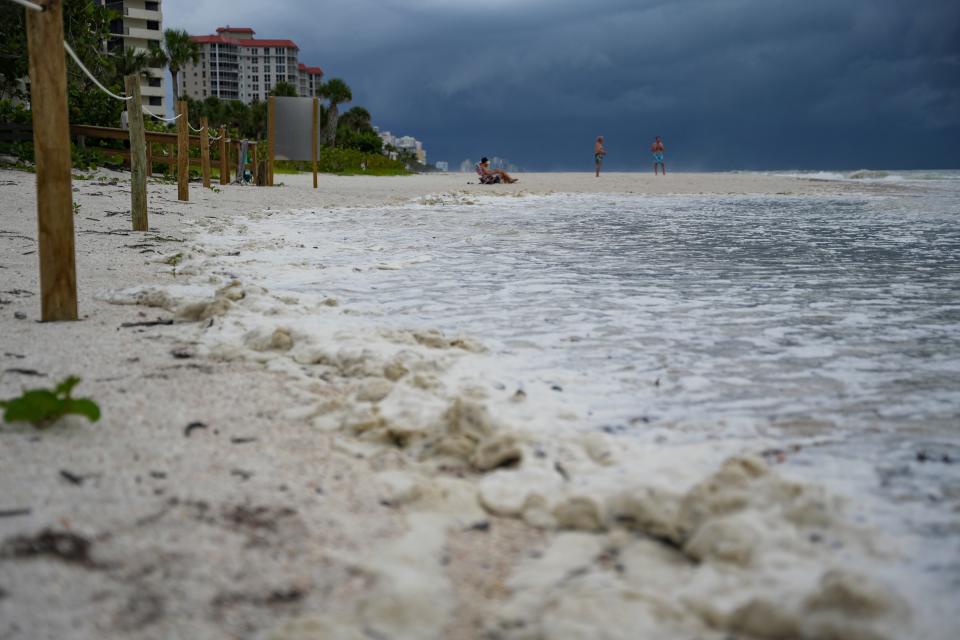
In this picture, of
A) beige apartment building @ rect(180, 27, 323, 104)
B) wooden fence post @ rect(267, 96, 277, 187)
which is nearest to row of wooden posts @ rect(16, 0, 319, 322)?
wooden fence post @ rect(267, 96, 277, 187)

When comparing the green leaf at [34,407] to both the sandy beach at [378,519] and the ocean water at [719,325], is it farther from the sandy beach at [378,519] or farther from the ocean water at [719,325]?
the ocean water at [719,325]

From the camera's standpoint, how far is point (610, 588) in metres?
1.95

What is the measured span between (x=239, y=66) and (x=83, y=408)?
181 meters

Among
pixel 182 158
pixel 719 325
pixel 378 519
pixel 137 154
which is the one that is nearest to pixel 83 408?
pixel 378 519

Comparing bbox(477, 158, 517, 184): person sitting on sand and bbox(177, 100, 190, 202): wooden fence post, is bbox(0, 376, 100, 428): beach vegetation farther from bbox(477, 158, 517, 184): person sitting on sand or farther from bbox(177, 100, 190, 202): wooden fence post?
bbox(477, 158, 517, 184): person sitting on sand

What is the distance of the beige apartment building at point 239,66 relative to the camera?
534ft

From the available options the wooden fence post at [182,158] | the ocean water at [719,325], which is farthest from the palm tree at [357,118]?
the ocean water at [719,325]

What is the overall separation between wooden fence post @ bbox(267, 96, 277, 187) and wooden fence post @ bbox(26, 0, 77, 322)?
18.1 m

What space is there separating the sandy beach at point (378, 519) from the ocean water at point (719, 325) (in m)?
0.22

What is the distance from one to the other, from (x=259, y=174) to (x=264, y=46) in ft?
524

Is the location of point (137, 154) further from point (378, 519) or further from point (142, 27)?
point (142, 27)

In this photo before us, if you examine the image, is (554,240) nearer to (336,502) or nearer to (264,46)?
(336,502)

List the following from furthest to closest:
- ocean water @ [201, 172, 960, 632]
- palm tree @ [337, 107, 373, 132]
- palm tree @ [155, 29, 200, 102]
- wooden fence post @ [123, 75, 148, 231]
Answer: palm tree @ [337, 107, 373, 132], palm tree @ [155, 29, 200, 102], wooden fence post @ [123, 75, 148, 231], ocean water @ [201, 172, 960, 632]

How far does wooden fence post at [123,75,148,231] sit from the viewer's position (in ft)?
27.6
